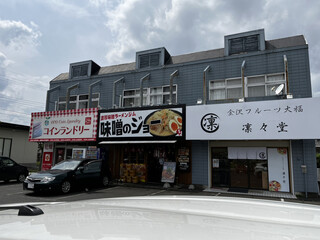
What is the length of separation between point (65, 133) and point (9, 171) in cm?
360

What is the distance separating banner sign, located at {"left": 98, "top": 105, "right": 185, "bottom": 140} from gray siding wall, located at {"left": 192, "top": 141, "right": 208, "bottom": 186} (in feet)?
4.58

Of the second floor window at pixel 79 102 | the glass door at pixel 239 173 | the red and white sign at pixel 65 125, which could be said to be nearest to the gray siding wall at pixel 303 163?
the glass door at pixel 239 173

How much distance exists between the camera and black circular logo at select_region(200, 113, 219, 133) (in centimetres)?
1053

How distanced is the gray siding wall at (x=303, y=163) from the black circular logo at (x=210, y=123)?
3500 mm

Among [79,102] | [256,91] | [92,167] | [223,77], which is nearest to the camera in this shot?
[92,167]

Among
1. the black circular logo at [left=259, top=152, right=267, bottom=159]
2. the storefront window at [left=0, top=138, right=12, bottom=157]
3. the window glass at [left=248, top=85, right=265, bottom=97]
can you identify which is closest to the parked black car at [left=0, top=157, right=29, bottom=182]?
the storefront window at [left=0, top=138, right=12, bottom=157]

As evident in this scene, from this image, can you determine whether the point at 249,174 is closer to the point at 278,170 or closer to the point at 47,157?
the point at 278,170

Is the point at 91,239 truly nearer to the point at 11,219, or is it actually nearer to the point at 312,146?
the point at 11,219

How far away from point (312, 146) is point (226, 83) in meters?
4.97

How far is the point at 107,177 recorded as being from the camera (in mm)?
12203

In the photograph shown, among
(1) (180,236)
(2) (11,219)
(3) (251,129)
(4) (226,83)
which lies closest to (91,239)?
(1) (180,236)

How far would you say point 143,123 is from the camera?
477 inches

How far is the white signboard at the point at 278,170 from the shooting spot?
10438 mm

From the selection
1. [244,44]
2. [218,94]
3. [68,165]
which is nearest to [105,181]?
[68,165]
